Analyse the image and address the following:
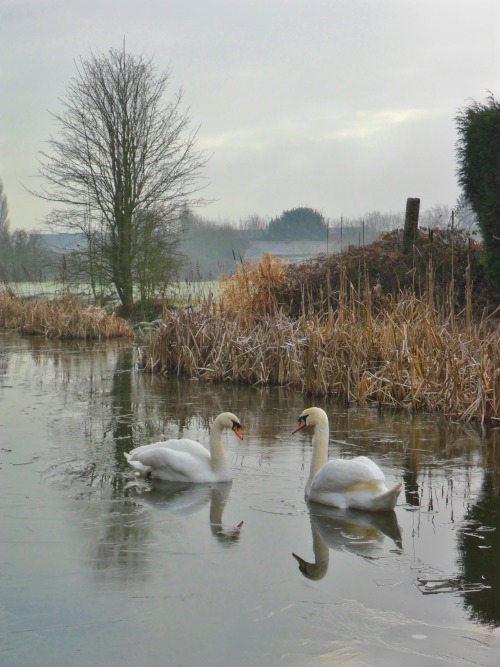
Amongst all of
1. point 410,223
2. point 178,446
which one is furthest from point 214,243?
point 178,446

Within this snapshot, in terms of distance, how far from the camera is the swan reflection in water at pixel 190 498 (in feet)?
19.7

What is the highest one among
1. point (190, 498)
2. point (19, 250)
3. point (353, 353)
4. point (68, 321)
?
point (19, 250)

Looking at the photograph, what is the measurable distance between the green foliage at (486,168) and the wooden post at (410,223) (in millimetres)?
1325

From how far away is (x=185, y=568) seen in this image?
5137 mm

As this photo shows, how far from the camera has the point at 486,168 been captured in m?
16.0

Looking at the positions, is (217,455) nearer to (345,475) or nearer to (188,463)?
(188,463)

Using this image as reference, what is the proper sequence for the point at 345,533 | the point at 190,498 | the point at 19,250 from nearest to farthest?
the point at 345,533
the point at 190,498
the point at 19,250

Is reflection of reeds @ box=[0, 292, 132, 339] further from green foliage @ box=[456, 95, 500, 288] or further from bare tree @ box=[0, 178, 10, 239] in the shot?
bare tree @ box=[0, 178, 10, 239]

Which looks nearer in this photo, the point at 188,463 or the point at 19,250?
the point at 188,463

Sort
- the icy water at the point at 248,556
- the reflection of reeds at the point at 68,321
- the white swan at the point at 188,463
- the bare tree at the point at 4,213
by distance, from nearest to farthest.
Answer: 1. the icy water at the point at 248,556
2. the white swan at the point at 188,463
3. the reflection of reeds at the point at 68,321
4. the bare tree at the point at 4,213

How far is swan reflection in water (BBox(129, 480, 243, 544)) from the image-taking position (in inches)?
236

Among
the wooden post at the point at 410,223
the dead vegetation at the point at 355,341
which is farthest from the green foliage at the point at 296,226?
the dead vegetation at the point at 355,341

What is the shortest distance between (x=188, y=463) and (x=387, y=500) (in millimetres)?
1758

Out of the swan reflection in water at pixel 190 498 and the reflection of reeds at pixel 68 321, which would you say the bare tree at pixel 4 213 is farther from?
the swan reflection in water at pixel 190 498
